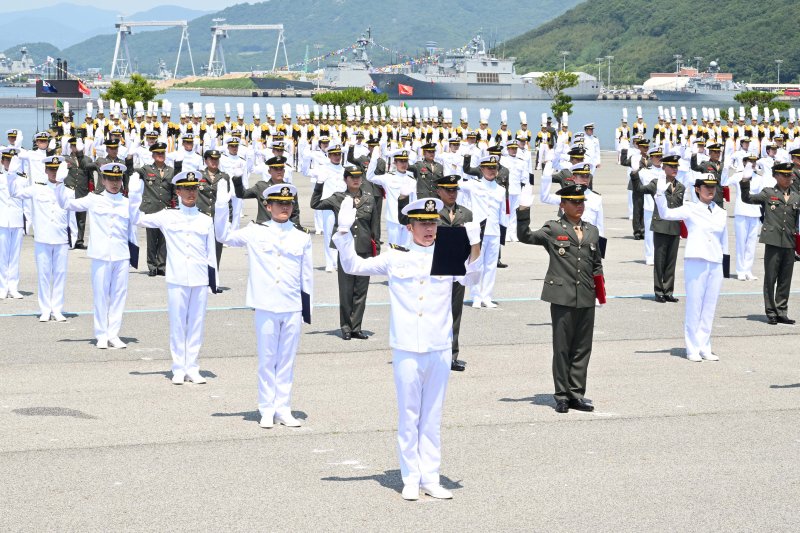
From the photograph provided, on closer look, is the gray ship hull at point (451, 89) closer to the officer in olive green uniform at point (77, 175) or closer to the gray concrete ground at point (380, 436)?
the officer in olive green uniform at point (77, 175)

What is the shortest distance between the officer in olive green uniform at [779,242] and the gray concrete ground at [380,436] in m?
0.32

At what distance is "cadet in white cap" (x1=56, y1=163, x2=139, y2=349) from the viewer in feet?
41.9

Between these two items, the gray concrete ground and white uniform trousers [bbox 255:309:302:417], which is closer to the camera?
the gray concrete ground

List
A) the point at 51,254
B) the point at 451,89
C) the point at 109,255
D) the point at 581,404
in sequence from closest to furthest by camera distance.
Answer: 1. the point at 581,404
2. the point at 109,255
3. the point at 51,254
4. the point at 451,89

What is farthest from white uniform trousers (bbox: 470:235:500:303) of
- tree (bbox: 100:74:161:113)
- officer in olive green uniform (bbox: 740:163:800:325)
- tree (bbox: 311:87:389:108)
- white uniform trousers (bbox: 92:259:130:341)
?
tree (bbox: 311:87:389:108)

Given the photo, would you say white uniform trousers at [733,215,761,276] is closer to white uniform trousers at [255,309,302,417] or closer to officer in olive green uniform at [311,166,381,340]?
officer in olive green uniform at [311,166,381,340]

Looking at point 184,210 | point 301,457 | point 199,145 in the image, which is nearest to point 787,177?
point 184,210

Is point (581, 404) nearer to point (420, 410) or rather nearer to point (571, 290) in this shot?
point (571, 290)

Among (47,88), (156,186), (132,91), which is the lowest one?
(156,186)

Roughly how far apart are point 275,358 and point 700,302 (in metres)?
4.88

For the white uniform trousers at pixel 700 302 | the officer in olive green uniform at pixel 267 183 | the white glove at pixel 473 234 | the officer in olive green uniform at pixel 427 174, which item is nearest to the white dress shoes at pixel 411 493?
the white glove at pixel 473 234

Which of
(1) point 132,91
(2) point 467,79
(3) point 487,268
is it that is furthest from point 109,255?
(2) point 467,79

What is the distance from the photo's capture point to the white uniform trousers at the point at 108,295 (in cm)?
1275

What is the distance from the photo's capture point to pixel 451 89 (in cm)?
14875
